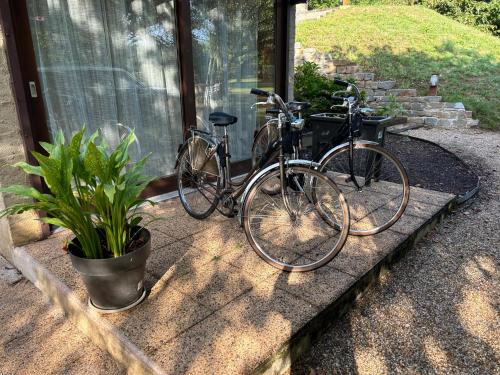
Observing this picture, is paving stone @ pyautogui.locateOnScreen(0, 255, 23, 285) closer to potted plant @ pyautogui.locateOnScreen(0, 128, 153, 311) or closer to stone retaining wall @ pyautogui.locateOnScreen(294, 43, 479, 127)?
potted plant @ pyautogui.locateOnScreen(0, 128, 153, 311)

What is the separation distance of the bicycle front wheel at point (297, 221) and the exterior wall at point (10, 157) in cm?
171

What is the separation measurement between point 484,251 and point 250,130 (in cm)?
282

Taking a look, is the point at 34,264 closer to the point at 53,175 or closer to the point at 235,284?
the point at 53,175

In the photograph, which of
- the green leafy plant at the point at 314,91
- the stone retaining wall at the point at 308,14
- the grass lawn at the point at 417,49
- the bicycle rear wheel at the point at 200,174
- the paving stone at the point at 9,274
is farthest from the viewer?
the stone retaining wall at the point at 308,14

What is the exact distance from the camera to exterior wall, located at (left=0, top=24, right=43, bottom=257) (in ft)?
8.70

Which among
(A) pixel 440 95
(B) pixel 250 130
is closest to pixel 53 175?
(B) pixel 250 130

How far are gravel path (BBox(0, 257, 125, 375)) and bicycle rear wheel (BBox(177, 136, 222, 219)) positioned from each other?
1398 millimetres

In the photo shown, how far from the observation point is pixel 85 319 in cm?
217

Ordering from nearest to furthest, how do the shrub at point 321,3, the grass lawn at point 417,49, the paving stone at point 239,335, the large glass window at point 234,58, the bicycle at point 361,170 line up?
1. the paving stone at point 239,335
2. the bicycle at point 361,170
3. the large glass window at point 234,58
4. the grass lawn at point 417,49
5. the shrub at point 321,3

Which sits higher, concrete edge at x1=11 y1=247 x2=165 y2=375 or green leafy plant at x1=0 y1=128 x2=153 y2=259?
green leafy plant at x1=0 y1=128 x2=153 y2=259

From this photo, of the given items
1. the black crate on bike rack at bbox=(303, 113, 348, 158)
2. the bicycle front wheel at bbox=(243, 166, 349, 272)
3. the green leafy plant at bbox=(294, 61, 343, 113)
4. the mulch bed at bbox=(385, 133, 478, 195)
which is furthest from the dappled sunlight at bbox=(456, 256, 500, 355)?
the green leafy plant at bbox=(294, 61, 343, 113)

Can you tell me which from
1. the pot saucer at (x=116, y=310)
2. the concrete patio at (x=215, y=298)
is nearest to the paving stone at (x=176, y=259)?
the concrete patio at (x=215, y=298)

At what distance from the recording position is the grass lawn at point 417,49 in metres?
10.1

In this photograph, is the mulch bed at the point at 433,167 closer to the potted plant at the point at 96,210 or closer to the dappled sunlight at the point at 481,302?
the dappled sunlight at the point at 481,302
